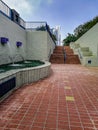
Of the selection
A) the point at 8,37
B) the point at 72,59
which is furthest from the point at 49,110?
the point at 72,59

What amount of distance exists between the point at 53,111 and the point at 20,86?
6.59 feet

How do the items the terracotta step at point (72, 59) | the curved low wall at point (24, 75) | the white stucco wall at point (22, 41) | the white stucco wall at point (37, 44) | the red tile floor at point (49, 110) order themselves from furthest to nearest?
the terracotta step at point (72, 59), the white stucco wall at point (37, 44), the white stucco wall at point (22, 41), the curved low wall at point (24, 75), the red tile floor at point (49, 110)

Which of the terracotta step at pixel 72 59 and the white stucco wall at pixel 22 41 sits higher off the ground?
the white stucco wall at pixel 22 41

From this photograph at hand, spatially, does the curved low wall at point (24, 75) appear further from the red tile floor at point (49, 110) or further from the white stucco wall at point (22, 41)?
the white stucco wall at point (22, 41)

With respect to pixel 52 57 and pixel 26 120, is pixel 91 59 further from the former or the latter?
pixel 26 120

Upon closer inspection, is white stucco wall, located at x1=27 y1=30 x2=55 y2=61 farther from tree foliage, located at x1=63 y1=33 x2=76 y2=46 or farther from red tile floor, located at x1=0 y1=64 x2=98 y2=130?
tree foliage, located at x1=63 y1=33 x2=76 y2=46

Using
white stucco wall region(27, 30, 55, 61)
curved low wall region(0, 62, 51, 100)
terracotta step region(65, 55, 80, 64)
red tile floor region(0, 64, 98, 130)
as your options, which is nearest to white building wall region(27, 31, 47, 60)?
white stucco wall region(27, 30, 55, 61)

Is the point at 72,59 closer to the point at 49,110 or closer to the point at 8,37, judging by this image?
the point at 8,37

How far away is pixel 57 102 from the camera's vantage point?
3.33 metres

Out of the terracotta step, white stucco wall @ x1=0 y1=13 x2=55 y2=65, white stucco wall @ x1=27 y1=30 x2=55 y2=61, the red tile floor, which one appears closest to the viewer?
the red tile floor

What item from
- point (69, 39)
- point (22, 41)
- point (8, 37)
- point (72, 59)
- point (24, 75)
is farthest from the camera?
point (69, 39)

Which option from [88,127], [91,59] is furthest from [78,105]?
[91,59]

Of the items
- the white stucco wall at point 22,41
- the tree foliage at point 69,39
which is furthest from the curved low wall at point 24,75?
the tree foliage at point 69,39

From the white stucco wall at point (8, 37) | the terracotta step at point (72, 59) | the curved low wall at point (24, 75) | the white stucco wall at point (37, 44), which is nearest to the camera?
the curved low wall at point (24, 75)
